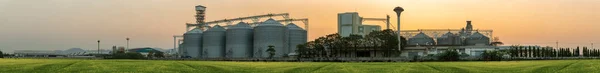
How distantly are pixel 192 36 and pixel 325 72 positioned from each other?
16506cm

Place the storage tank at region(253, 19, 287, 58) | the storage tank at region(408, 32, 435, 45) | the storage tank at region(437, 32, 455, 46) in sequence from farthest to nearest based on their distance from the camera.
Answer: the storage tank at region(437, 32, 455, 46), the storage tank at region(408, 32, 435, 45), the storage tank at region(253, 19, 287, 58)

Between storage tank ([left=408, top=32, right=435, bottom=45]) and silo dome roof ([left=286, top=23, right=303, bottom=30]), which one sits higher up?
silo dome roof ([left=286, top=23, right=303, bottom=30])

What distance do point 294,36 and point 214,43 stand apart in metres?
25.6

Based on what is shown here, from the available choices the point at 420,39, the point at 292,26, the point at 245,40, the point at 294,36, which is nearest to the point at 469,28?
the point at 420,39

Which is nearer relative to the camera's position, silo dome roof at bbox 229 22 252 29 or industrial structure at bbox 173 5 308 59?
industrial structure at bbox 173 5 308 59

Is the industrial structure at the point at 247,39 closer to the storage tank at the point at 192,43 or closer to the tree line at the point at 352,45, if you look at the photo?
the storage tank at the point at 192,43

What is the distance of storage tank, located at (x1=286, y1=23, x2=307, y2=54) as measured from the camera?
158125 mm

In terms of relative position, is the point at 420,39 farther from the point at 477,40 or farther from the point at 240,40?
the point at 240,40

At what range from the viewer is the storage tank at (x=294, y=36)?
15812 centimetres

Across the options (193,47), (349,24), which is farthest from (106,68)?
(193,47)

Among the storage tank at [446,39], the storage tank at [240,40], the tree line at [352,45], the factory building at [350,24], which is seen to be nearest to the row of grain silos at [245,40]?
the storage tank at [240,40]

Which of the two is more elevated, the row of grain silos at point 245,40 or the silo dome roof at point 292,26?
the silo dome roof at point 292,26

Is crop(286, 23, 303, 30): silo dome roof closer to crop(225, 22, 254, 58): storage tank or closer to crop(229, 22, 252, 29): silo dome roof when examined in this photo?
crop(225, 22, 254, 58): storage tank

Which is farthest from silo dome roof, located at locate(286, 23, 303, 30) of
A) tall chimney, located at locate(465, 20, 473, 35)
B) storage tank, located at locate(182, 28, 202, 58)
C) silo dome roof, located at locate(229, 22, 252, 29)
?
tall chimney, located at locate(465, 20, 473, 35)
